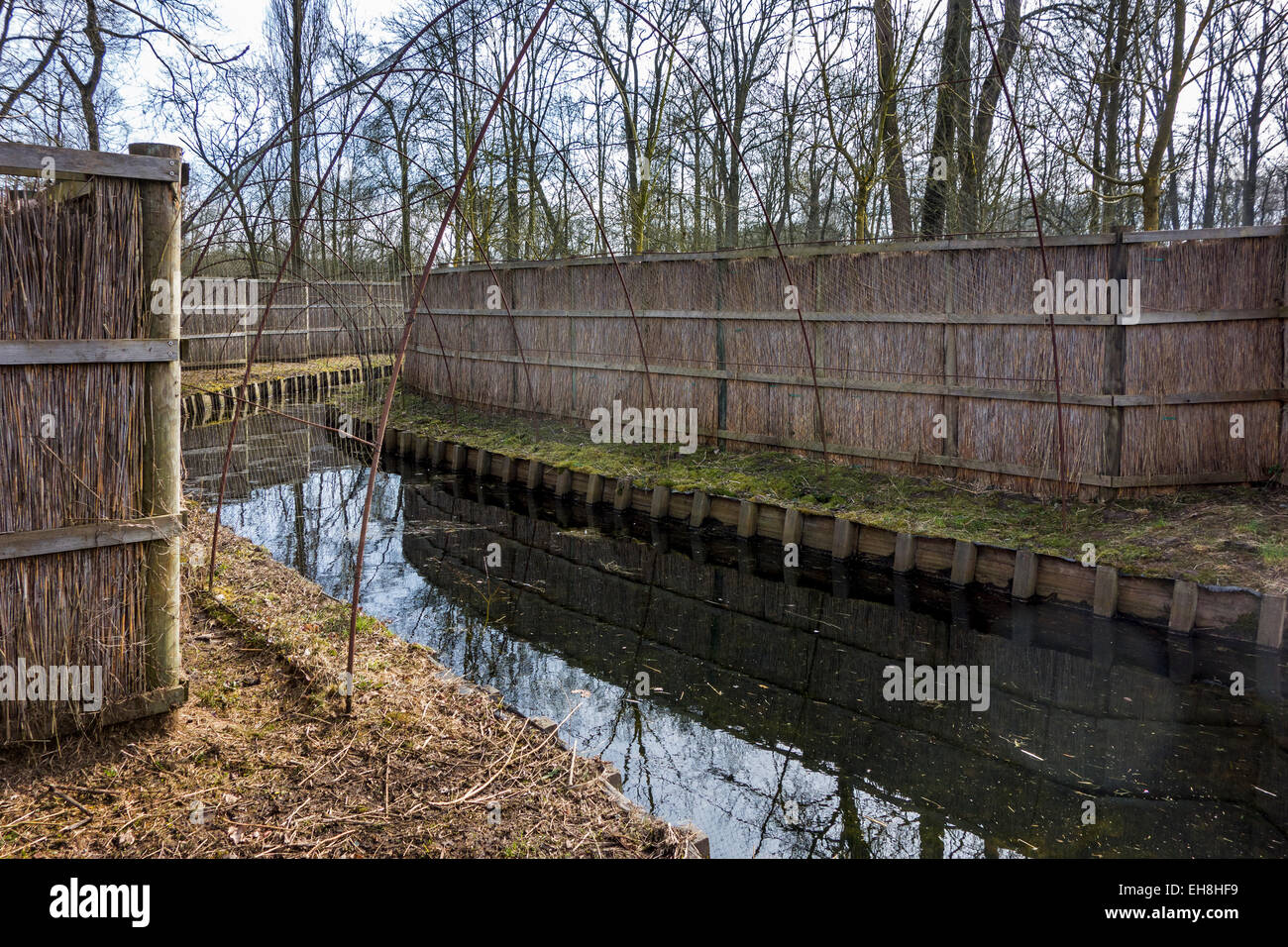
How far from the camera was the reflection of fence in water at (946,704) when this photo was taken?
4797 millimetres

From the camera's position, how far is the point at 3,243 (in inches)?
141

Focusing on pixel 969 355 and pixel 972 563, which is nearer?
pixel 972 563

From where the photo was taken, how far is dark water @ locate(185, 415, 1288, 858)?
466 cm

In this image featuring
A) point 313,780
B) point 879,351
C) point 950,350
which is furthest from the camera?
point 879,351

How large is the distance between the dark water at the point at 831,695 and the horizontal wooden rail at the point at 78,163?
3.44m

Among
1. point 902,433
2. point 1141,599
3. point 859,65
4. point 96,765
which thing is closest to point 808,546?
point 902,433

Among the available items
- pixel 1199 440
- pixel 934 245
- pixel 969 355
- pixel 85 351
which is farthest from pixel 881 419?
pixel 85 351

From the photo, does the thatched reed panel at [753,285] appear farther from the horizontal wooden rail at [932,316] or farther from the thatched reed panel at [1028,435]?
the thatched reed panel at [1028,435]

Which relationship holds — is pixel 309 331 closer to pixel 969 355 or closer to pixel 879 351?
pixel 879 351

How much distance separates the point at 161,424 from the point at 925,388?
807cm

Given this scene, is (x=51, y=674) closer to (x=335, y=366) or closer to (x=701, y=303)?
(x=701, y=303)

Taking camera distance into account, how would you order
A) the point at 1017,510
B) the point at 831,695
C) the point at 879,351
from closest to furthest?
the point at 831,695
the point at 1017,510
the point at 879,351

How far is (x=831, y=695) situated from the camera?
6258mm

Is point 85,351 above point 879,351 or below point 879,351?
below
